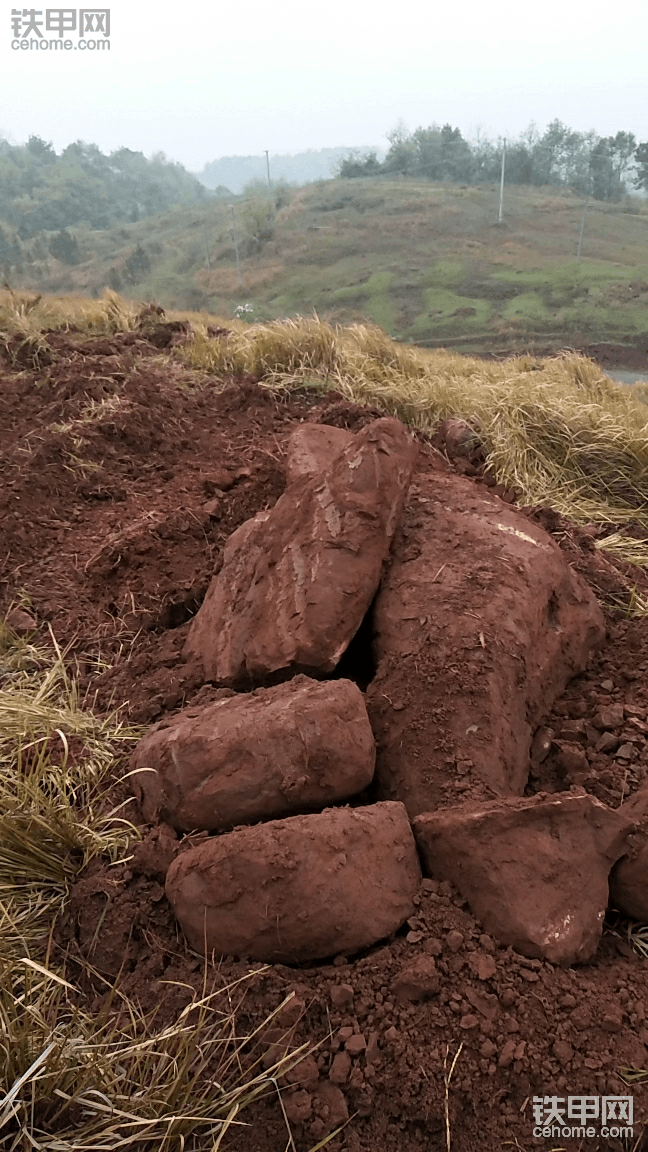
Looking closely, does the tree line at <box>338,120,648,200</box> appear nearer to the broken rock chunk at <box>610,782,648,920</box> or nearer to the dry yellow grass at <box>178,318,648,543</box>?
the dry yellow grass at <box>178,318,648,543</box>

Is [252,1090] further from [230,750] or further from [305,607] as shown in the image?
[305,607]

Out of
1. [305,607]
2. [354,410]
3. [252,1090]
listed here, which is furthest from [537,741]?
[354,410]

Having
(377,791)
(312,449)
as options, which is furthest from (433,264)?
(377,791)

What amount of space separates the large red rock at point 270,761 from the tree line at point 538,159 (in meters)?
5.17

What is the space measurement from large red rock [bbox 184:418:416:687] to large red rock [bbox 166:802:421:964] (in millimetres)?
513

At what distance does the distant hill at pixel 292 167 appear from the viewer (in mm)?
6129

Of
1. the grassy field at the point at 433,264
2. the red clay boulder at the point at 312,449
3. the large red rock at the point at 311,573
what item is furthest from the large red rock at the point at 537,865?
the grassy field at the point at 433,264

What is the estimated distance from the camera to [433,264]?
5.61 meters

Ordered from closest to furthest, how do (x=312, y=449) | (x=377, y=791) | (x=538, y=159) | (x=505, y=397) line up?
1. (x=377, y=791)
2. (x=312, y=449)
3. (x=505, y=397)
4. (x=538, y=159)

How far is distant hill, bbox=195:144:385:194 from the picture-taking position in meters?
6.13

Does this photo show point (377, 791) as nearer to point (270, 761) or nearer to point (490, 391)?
point (270, 761)

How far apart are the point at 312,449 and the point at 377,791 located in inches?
53.3

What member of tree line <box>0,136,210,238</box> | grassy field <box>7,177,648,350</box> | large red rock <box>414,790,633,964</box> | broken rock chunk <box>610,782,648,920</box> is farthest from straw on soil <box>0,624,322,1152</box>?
tree line <box>0,136,210,238</box>

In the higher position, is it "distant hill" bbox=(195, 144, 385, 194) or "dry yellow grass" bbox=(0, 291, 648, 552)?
"distant hill" bbox=(195, 144, 385, 194)
